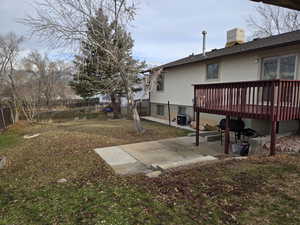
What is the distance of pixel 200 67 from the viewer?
1046 centimetres

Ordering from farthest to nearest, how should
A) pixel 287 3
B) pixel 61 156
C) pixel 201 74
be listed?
pixel 201 74 < pixel 61 156 < pixel 287 3

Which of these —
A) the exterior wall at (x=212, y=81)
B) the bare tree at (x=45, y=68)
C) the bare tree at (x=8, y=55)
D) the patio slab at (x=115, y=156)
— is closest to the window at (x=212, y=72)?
the exterior wall at (x=212, y=81)

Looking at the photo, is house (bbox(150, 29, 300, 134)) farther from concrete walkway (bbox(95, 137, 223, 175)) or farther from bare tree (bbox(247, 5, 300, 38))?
bare tree (bbox(247, 5, 300, 38))

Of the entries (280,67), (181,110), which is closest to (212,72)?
(280,67)

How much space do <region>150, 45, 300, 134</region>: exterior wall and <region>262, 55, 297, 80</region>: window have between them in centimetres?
16

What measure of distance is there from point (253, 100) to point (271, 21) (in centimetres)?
1779

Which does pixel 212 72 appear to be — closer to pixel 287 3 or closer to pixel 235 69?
pixel 235 69

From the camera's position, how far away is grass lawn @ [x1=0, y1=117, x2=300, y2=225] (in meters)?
2.54

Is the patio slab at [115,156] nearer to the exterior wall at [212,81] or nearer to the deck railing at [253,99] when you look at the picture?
the deck railing at [253,99]

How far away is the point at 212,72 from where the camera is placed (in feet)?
32.2

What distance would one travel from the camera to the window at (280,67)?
6.54 metres

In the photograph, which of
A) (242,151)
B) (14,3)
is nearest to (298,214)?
(242,151)

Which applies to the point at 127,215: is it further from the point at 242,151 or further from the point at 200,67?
the point at 200,67

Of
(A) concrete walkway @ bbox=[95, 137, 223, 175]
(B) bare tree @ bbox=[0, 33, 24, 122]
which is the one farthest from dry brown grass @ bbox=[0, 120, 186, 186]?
(B) bare tree @ bbox=[0, 33, 24, 122]
